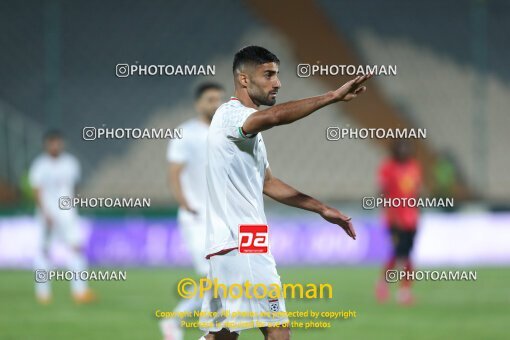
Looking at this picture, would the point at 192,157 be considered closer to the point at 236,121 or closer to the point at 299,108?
the point at 236,121

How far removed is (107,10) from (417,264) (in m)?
9.87

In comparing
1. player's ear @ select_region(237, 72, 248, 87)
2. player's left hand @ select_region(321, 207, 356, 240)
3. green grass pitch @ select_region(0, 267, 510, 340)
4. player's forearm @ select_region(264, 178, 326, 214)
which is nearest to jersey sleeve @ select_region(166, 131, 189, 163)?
green grass pitch @ select_region(0, 267, 510, 340)

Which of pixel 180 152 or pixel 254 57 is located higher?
pixel 180 152

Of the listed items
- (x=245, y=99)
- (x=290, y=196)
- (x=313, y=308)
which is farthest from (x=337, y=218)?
(x=313, y=308)

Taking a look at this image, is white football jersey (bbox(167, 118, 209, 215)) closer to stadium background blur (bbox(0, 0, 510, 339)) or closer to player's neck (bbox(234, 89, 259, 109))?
player's neck (bbox(234, 89, 259, 109))

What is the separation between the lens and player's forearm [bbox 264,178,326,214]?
18.8 ft

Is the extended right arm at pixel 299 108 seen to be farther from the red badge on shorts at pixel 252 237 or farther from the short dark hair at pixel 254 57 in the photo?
the red badge on shorts at pixel 252 237

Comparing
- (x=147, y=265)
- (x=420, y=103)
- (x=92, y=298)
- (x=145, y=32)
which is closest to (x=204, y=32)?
(x=145, y=32)

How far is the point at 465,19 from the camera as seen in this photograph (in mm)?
24234

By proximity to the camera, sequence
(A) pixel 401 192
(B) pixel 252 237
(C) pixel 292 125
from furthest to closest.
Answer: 1. (C) pixel 292 125
2. (A) pixel 401 192
3. (B) pixel 252 237

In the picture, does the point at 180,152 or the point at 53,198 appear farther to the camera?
the point at 53,198

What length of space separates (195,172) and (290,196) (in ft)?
12.4

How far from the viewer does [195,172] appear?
9.54 m

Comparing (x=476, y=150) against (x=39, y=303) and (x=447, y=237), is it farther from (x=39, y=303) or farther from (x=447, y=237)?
(x=39, y=303)
